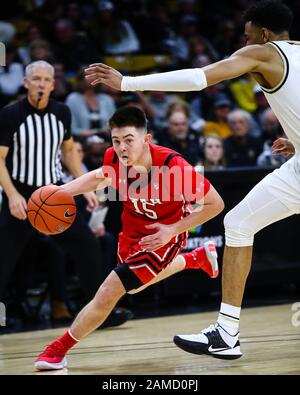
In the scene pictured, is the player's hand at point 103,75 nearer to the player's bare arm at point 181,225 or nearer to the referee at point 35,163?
the player's bare arm at point 181,225

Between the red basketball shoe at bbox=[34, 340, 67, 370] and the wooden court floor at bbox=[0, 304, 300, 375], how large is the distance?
5cm

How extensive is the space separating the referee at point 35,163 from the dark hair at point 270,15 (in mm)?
2365

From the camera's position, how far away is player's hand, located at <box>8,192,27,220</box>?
6.61 metres

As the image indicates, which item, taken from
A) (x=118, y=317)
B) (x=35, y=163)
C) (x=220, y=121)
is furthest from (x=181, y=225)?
(x=220, y=121)

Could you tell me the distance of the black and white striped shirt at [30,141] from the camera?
22.7 ft

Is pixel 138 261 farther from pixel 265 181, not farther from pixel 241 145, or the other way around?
pixel 241 145

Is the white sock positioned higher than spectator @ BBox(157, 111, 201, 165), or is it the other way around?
spectator @ BBox(157, 111, 201, 165)

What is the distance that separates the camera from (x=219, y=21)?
45.2 ft

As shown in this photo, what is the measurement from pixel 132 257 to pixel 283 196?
99 centimetres

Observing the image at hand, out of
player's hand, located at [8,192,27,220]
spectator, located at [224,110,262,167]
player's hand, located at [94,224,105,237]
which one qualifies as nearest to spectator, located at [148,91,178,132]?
spectator, located at [224,110,262,167]

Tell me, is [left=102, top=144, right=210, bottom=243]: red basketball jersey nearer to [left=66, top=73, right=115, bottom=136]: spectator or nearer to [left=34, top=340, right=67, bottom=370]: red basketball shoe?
[left=34, top=340, right=67, bottom=370]: red basketball shoe

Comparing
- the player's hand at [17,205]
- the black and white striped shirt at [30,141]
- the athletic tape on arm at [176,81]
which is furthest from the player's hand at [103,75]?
the black and white striped shirt at [30,141]

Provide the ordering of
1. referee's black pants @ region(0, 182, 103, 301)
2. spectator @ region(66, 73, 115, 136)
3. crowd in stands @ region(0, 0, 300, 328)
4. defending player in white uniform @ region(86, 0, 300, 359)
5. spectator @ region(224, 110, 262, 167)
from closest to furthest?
defending player in white uniform @ region(86, 0, 300, 359) → referee's black pants @ region(0, 182, 103, 301) → crowd in stands @ region(0, 0, 300, 328) → spectator @ region(224, 110, 262, 167) → spectator @ region(66, 73, 115, 136)
